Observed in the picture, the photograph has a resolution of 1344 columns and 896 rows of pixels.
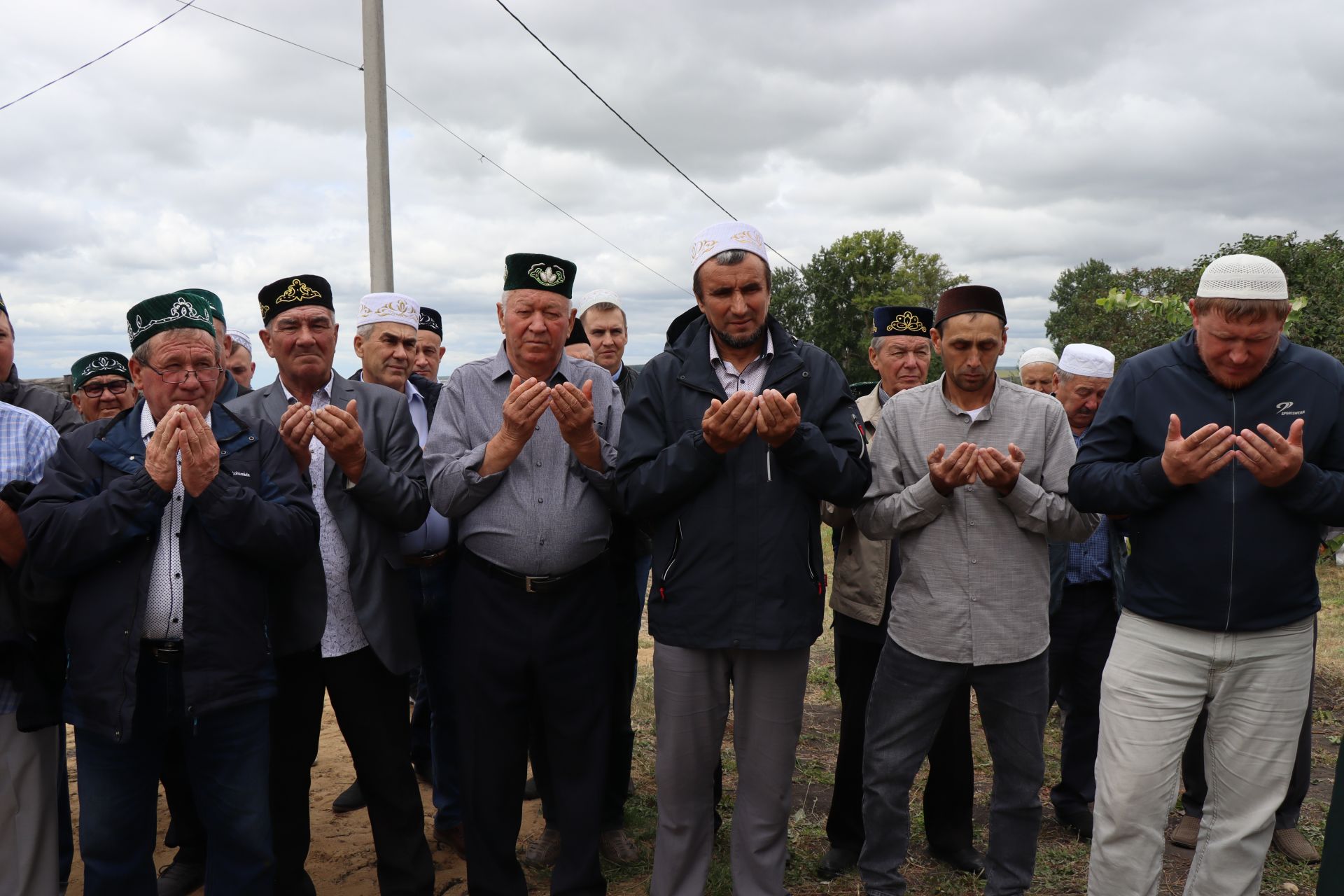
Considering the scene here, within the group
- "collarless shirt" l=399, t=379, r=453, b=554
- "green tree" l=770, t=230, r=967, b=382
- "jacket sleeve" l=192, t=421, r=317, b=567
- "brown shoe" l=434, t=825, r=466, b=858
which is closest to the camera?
"jacket sleeve" l=192, t=421, r=317, b=567

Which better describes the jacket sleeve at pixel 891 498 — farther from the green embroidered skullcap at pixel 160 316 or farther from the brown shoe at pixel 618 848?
the green embroidered skullcap at pixel 160 316

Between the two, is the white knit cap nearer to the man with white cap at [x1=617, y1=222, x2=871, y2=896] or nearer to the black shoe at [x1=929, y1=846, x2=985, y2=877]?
the man with white cap at [x1=617, y1=222, x2=871, y2=896]

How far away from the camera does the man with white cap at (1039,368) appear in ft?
19.4

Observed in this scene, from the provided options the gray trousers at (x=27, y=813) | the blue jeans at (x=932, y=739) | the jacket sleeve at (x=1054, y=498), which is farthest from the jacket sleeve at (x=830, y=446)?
the gray trousers at (x=27, y=813)

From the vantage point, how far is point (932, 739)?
3.71 metres

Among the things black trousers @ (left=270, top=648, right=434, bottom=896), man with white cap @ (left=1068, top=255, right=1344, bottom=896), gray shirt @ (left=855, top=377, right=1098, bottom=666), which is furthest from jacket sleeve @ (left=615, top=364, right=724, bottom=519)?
man with white cap @ (left=1068, top=255, right=1344, bottom=896)

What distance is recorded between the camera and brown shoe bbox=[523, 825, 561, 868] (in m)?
4.32

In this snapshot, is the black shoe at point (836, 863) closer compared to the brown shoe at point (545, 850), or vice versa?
the black shoe at point (836, 863)

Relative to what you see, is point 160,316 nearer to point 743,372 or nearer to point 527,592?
point 527,592

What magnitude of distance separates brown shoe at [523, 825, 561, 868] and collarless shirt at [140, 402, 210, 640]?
204cm

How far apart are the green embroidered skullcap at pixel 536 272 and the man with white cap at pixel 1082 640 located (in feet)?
8.64

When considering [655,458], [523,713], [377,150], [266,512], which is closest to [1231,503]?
[655,458]

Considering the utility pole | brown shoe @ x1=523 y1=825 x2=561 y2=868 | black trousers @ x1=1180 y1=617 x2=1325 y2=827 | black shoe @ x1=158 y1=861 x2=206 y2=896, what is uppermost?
the utility pole

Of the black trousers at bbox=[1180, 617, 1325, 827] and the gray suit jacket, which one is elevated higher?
the gray suit jacket
